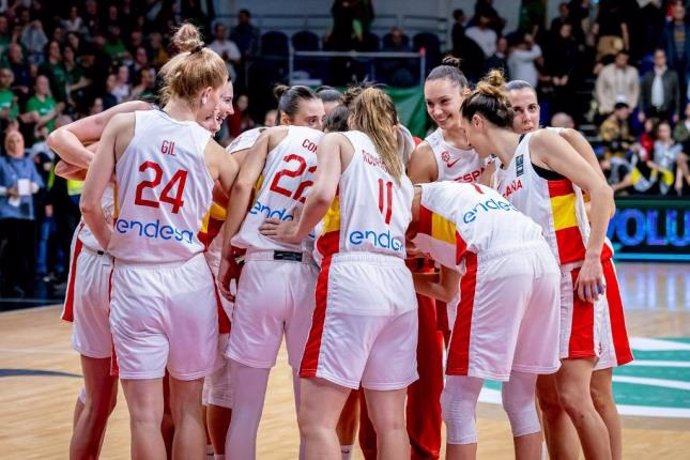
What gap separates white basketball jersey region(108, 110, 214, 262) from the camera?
507 cm

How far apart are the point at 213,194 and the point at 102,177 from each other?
0.77 metres

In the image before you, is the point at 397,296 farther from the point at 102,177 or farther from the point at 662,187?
the point at 662,187

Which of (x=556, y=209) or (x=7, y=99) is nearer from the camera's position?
(x=556, y=209)

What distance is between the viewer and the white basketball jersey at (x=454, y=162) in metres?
6.37

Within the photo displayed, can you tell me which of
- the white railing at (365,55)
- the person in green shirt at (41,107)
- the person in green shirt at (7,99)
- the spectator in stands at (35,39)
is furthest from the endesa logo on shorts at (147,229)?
the spectator in stands at (35,39)

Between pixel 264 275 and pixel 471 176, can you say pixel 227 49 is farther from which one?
pixel 264 275

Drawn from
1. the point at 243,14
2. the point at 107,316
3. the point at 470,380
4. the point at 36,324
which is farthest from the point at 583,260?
the point at 243,14

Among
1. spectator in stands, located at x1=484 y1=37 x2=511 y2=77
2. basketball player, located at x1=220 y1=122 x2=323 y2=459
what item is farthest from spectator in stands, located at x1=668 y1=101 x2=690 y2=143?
basketball player, located at x1=220 y1=122 x2=323 y2=459

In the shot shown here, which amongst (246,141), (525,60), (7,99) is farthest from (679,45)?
(246,141)

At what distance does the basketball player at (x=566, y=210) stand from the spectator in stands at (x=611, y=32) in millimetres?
14102

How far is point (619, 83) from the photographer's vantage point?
18.6 m

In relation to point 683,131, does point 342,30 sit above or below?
above

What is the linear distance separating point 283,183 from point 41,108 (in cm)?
1172

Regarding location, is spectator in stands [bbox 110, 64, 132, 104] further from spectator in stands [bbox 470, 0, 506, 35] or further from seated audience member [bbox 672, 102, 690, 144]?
seated audience member [bbox 672, 102, 690, 144]
